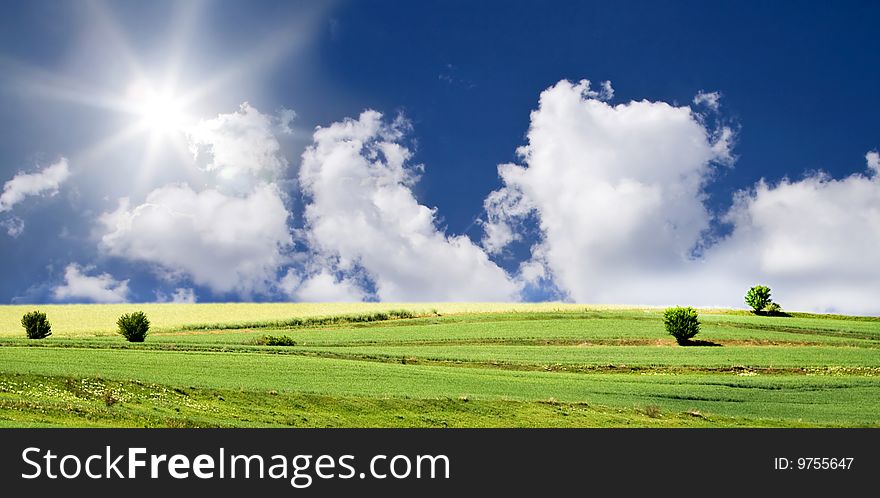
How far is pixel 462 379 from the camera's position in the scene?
49219 millimetres

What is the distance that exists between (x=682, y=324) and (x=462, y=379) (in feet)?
119

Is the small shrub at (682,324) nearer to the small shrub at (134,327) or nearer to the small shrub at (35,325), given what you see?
the small shrub at (134,327)

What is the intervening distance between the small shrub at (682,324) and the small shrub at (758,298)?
30.8 metres

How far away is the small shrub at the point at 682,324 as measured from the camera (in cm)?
7562

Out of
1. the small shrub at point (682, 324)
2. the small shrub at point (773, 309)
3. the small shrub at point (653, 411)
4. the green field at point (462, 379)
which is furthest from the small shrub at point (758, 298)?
the small shrub at point (653, 411)

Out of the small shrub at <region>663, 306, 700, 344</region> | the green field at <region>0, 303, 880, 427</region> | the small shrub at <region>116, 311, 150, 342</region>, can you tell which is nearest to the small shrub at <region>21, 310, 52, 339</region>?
the small shrub at <region>116, 311, 150, 342</region>

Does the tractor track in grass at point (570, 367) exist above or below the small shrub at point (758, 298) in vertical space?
below

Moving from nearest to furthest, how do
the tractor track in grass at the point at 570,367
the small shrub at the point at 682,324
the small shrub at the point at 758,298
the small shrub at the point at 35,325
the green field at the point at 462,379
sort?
the green field at the point at 462,379
the tractor track in grass at the point at 570,367
the small shrub at the point at 35,325
the small shrub at the point at 682,324
the small shrub at the point at 758,298

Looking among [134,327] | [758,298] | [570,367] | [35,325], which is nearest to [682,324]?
[570,367]

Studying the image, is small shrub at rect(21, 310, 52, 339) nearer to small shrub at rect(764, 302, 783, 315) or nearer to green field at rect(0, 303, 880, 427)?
green field at rect(0, 303, 880, 427)

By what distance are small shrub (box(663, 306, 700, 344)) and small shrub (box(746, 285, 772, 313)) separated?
30.8m

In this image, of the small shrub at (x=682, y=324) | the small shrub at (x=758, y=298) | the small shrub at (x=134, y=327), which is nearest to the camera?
the small shrub at (x=134, y=327)
